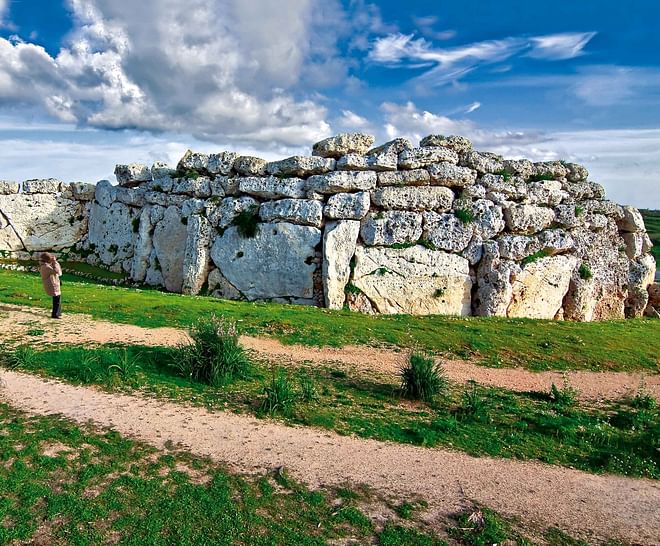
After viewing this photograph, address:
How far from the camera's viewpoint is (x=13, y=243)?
1240 inches

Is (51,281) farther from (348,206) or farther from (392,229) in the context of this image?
(392,229)

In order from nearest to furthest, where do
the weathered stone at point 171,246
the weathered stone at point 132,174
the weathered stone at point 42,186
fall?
the weathered stone at point 171,246 → the weathered stone at point 132,174 → the weathered stone at point 42,186

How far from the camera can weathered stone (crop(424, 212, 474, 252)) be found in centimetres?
2328

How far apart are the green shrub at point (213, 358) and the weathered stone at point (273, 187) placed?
12.5 meters

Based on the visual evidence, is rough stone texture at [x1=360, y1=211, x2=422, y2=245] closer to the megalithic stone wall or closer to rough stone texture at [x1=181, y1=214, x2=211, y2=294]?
the megalithic stone wall

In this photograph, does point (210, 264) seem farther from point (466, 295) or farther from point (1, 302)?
point (466, 295)

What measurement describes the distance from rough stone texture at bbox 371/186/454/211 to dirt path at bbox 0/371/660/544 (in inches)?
585

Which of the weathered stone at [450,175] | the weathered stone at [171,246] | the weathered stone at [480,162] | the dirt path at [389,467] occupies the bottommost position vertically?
the dirt path at [389,467]

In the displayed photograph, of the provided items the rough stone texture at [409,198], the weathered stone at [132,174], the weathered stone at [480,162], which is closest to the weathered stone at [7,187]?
the weathered stone at [132,174]

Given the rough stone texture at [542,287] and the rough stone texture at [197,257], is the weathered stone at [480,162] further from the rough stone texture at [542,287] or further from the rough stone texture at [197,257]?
the rough stone texture at [197,257]

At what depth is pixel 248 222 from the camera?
24.8m

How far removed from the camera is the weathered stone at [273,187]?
2441 cm

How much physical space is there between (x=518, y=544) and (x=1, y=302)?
17983mm

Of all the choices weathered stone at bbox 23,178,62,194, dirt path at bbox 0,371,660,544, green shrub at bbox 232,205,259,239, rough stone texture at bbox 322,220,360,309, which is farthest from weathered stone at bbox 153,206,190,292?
dirt path at bbox 0,371,660,544
